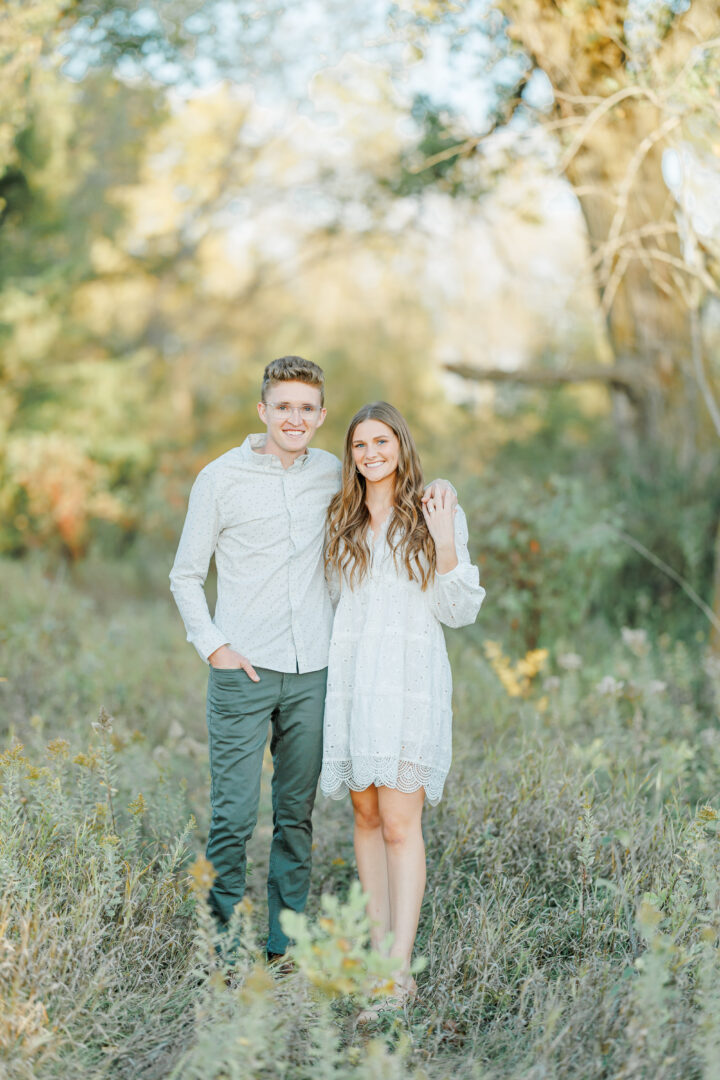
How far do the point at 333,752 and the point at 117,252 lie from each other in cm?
1454

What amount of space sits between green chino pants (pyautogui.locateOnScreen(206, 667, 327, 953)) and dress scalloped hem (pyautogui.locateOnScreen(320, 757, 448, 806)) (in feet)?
0.63

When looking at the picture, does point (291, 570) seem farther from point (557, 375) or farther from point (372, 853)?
point (557, 375)

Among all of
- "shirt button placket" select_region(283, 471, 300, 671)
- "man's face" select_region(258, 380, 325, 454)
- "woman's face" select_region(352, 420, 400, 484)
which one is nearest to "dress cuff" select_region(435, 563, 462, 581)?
"woman's face" select_region(352, 420, 400, 484)

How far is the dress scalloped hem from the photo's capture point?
A: 9.79 ft

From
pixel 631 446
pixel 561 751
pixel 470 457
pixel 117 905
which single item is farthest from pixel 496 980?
pixel 470 457

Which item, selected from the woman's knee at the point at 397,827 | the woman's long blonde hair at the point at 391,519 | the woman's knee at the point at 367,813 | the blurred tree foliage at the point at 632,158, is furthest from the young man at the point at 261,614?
the blurred tree foliage at the point at 632,158

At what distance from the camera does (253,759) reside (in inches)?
128

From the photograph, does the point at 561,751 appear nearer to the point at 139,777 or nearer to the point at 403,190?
the point at 139,777

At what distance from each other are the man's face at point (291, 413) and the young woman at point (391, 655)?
165 mm

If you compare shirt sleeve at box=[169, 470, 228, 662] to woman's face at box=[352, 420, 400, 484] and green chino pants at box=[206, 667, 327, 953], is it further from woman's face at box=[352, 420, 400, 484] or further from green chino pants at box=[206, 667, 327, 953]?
woman's face at box=[352, 420, 400, 484]

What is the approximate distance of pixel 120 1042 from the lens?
99.3 inches

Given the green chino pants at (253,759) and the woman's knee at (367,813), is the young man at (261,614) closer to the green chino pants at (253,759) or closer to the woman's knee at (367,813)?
the green chino pants at (253,759)

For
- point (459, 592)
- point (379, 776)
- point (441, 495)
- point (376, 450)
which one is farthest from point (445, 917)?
point (376, 450)

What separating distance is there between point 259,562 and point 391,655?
1.93ft
